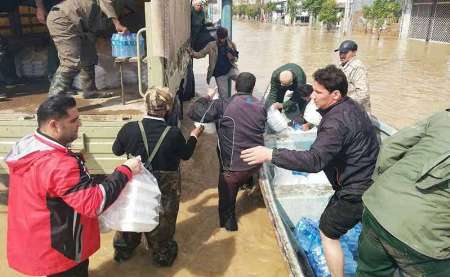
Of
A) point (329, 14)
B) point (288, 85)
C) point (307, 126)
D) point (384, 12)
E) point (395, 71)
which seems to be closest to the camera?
point (307, 126)

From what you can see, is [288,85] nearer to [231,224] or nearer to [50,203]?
[231,224]

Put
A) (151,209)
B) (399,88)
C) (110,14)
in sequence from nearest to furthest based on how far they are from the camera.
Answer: (151,209), (110,14), (399,88)

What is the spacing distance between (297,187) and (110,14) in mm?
2796

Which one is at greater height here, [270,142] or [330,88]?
[330,88]

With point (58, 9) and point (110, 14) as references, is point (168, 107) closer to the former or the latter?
point (110, 14)

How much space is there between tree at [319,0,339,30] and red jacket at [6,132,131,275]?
155 feet

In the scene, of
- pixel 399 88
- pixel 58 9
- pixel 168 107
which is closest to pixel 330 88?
pixel 168 107

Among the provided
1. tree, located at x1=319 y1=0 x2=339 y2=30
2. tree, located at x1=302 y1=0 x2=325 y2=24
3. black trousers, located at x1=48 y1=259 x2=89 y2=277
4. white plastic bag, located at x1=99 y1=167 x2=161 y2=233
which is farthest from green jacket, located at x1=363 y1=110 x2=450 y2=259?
tree, located at x1=302 y1=0 x2=325 y2=24

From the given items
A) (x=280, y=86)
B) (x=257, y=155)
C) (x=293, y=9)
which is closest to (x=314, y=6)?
(x=293, y=9)

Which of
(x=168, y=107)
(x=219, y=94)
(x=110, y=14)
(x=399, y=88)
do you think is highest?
(x=110, y=14)

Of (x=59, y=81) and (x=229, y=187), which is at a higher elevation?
(x=59, y=81)

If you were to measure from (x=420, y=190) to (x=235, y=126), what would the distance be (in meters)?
2.20

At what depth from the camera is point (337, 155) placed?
253cm

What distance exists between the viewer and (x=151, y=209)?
249 cm
